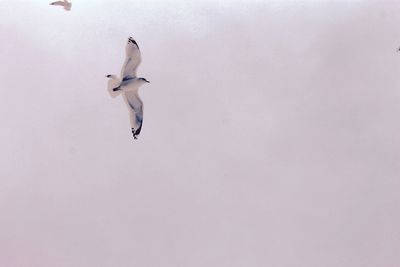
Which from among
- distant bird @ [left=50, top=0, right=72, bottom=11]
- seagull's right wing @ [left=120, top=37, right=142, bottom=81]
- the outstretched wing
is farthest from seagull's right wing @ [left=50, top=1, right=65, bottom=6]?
the outstretched wing

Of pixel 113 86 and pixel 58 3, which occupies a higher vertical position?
pixel 58 3

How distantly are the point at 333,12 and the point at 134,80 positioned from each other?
74 centimetres

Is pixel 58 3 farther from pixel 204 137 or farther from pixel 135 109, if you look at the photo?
pixel 204 137

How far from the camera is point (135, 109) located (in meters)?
1.80

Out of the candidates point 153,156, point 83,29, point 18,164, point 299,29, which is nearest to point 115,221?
point 153,156

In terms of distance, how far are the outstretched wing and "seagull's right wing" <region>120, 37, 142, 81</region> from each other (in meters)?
0.06

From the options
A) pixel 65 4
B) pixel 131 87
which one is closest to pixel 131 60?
pixel 131 87

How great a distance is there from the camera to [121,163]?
5.96 ft

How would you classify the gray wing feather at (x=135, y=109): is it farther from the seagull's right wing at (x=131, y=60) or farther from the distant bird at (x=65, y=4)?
the distant bird at (x=65, y=4)

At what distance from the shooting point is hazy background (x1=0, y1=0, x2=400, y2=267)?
1780 millimetres

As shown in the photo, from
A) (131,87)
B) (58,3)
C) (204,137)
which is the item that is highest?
(58,3)

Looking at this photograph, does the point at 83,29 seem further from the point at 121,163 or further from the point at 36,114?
the point at 121,163

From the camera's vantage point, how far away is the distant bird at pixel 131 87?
5.88ft

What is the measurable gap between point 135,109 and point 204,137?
265mm
